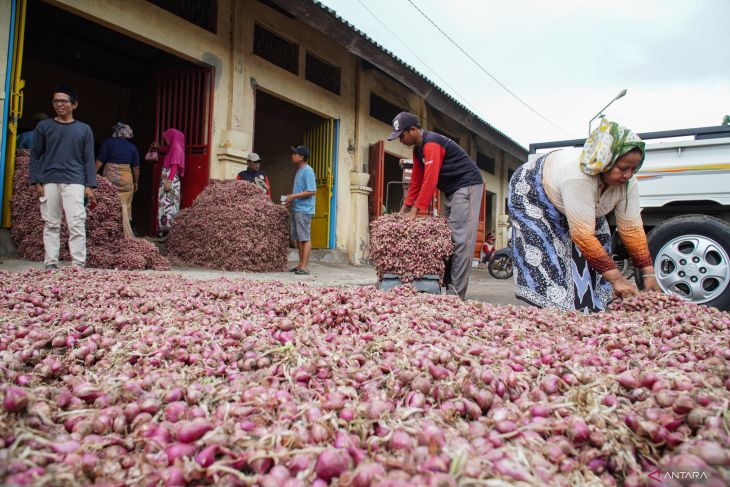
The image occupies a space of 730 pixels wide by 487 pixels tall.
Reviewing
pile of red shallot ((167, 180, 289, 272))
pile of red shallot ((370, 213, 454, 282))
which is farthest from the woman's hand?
pile of red shallot ((167, 180, 289, 272))

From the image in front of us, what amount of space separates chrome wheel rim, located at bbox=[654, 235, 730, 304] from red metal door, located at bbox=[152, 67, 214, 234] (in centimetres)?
573

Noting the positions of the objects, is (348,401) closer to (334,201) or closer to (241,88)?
(241,88)

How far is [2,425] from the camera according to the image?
3.17 ft

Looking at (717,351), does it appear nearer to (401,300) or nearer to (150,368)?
(401,300)

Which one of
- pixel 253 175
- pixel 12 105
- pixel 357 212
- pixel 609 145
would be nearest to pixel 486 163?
pixel 357 212

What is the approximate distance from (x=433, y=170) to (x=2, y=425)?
10.4 feet

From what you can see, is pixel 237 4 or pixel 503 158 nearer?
pixel 237 4

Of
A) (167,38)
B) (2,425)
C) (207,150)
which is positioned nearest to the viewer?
(2,425)

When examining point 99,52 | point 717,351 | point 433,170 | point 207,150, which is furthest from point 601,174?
point 99,52

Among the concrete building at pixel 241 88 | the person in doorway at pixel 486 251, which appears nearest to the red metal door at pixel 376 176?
the concrete building at pixel 241 88

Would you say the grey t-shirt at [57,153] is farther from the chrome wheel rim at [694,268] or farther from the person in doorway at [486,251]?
the person in doorway at [486,251]

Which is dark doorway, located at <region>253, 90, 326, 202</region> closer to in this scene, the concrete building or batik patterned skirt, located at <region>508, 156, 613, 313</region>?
the concrete building

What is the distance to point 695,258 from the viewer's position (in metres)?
3.55

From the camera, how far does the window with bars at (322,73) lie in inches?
334
